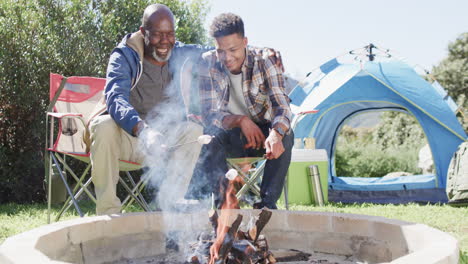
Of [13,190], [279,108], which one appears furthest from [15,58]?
[279,108]

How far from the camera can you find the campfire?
143 centimetres

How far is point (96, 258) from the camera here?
1.61 m

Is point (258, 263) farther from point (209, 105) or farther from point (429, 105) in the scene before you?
point (429, 105)

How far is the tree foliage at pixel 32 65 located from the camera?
4.38 metres

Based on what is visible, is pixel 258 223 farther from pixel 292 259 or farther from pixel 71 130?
pixel 71 130

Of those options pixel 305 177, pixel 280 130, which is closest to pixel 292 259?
pixel 280 130

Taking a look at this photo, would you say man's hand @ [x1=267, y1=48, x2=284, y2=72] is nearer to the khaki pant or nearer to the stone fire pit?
the khaki pant

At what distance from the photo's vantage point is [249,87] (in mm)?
2324

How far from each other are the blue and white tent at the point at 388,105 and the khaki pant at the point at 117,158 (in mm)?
2341

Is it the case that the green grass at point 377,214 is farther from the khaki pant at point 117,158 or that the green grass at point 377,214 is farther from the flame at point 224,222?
the flame at point 224,222

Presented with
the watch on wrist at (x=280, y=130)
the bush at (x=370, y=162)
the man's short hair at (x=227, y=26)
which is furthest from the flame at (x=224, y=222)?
the bush at (x=370, y=162)

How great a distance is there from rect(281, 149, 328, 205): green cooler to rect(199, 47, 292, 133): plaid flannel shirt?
79.6 inches

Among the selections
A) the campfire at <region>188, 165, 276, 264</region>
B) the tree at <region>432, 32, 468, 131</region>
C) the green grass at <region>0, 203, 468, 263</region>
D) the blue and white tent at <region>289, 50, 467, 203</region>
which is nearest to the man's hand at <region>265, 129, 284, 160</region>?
the campfire at <region>188, 165, 276, 264</region>

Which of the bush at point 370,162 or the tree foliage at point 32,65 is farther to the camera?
the bush at point 370,162
